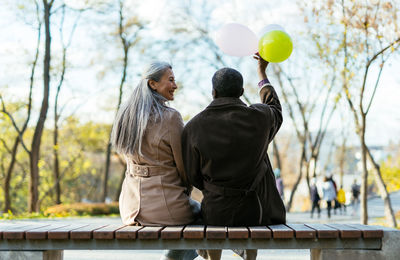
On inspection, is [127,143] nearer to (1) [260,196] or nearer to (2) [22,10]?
(1) [260,196]

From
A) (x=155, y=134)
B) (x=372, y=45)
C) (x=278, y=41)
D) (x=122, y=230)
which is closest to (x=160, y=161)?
(x=155, y=134)

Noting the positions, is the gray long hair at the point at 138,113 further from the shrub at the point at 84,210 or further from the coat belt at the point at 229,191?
the shrub at the point at 84,210

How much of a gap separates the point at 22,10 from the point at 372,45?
14.6 meters

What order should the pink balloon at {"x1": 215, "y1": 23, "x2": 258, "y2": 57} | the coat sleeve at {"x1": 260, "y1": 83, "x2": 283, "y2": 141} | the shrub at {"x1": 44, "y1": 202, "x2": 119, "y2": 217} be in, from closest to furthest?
the coat sleeve at {"x1": 260, "y1": 83, "x2": 283, "y2": 141} < the pink balloon at {"x1": 215, "y1": 23, "x2": 258, "y2": 57} < the shrub at {"x1": 44, "y1": 202, "x2": 119, "y2": 217}

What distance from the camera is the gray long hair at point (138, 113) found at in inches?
160

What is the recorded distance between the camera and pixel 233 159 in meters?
3.90

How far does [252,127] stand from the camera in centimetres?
390

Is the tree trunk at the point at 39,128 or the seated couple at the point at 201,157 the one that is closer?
the seated couple at the point at 201,157

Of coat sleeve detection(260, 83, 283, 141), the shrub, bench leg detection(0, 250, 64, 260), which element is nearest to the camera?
bench leg detection(0, 250, 64, 260)

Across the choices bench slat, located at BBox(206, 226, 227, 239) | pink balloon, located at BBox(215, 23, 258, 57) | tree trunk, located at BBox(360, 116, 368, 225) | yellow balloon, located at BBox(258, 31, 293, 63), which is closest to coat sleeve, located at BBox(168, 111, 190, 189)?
bench slat, located at BBox(206, 226, 227, 239)

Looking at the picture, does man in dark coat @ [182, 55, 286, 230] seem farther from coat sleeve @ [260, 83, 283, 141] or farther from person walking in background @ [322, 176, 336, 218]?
person walking in background @ [322, 176, 336, 218]

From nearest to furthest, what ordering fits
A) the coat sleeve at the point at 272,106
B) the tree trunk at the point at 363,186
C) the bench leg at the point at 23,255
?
the bench leg at the point at 23,255, the coat sleeve at the point at 272,106, the tree trunk at the point at 363,186

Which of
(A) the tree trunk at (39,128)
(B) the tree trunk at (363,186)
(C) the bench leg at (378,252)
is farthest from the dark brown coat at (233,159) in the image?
(A) the tree trunk at (39,128)

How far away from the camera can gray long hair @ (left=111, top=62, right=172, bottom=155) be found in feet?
13.3
